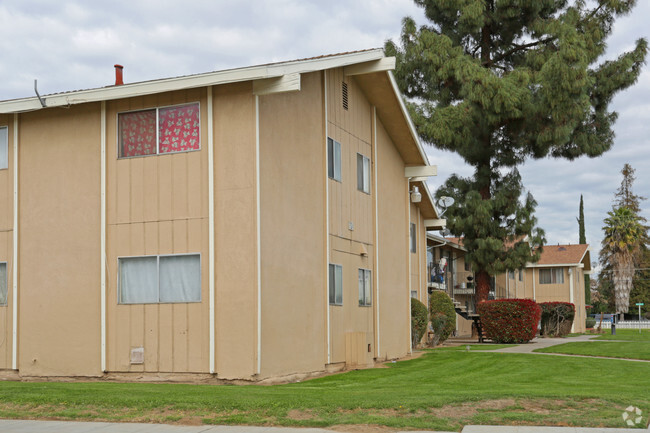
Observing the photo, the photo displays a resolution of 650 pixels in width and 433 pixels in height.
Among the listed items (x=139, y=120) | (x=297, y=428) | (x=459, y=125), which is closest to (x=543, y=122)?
(x=459, y=125)

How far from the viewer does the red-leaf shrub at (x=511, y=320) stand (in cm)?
2958

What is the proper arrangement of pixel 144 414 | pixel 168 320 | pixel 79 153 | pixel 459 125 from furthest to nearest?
pixel 459 125 < pixel 79 153 < pixel 168 320 < pixel 144 414

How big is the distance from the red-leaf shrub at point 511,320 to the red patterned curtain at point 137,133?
1832cm

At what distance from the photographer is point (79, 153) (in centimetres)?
1593

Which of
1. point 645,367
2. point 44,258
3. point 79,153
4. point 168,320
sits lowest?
point 645,367

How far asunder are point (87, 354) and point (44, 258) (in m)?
2.25

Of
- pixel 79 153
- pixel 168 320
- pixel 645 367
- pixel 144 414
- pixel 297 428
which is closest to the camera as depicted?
pixel 297 428

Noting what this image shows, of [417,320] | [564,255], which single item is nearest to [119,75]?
[417,320]

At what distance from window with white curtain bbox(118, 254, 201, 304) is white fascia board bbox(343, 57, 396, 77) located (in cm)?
700

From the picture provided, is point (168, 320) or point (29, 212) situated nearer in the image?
point (168, 320)

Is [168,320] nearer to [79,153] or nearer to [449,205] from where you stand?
[79,153]

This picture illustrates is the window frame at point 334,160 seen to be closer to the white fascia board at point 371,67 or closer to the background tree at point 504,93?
the white fascia board at point 371,67

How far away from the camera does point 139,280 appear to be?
15.3 meters

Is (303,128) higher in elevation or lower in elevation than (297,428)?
higher
